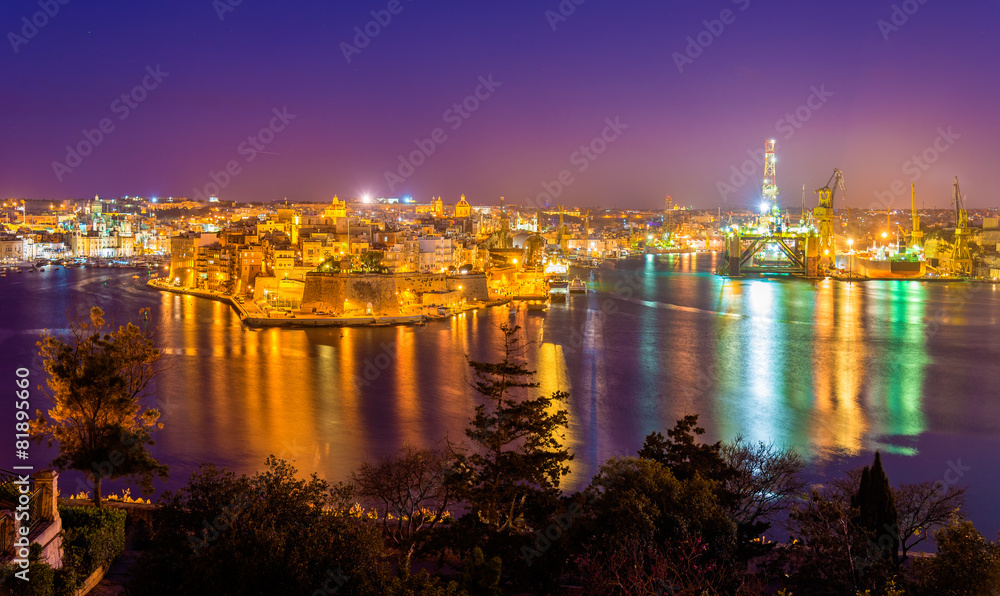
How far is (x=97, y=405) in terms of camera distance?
3186 mm

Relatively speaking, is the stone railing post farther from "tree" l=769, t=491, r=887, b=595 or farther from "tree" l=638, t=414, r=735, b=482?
"tree" l=769, t=491, r=887, b=595

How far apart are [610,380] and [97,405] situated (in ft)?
19.3

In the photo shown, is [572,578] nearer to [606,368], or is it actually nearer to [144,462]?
[144,462]

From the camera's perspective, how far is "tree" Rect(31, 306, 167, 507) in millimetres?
3133

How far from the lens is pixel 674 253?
37312 mm

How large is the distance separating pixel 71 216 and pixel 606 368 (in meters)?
39.6

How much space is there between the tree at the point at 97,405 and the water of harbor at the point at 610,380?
1.57m

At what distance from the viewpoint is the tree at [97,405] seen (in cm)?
313

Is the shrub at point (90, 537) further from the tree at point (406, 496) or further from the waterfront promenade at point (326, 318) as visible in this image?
the waterfront promenade at point (326, 318)

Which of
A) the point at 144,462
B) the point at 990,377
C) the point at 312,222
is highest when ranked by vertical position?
the point at 312,222

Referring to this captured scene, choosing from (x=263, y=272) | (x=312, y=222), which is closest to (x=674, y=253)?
(x=312, y=222)

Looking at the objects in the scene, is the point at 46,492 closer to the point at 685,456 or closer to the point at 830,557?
the point at 685,456

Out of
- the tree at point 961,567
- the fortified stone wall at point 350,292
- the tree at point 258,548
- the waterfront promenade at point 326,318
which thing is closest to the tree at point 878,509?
the tree at point 961,567

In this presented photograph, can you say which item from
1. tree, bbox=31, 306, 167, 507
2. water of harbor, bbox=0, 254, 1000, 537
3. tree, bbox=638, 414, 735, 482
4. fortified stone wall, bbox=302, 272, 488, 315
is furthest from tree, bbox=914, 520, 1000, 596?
fortified stone wall, bbox=302, 272, 488, 315
